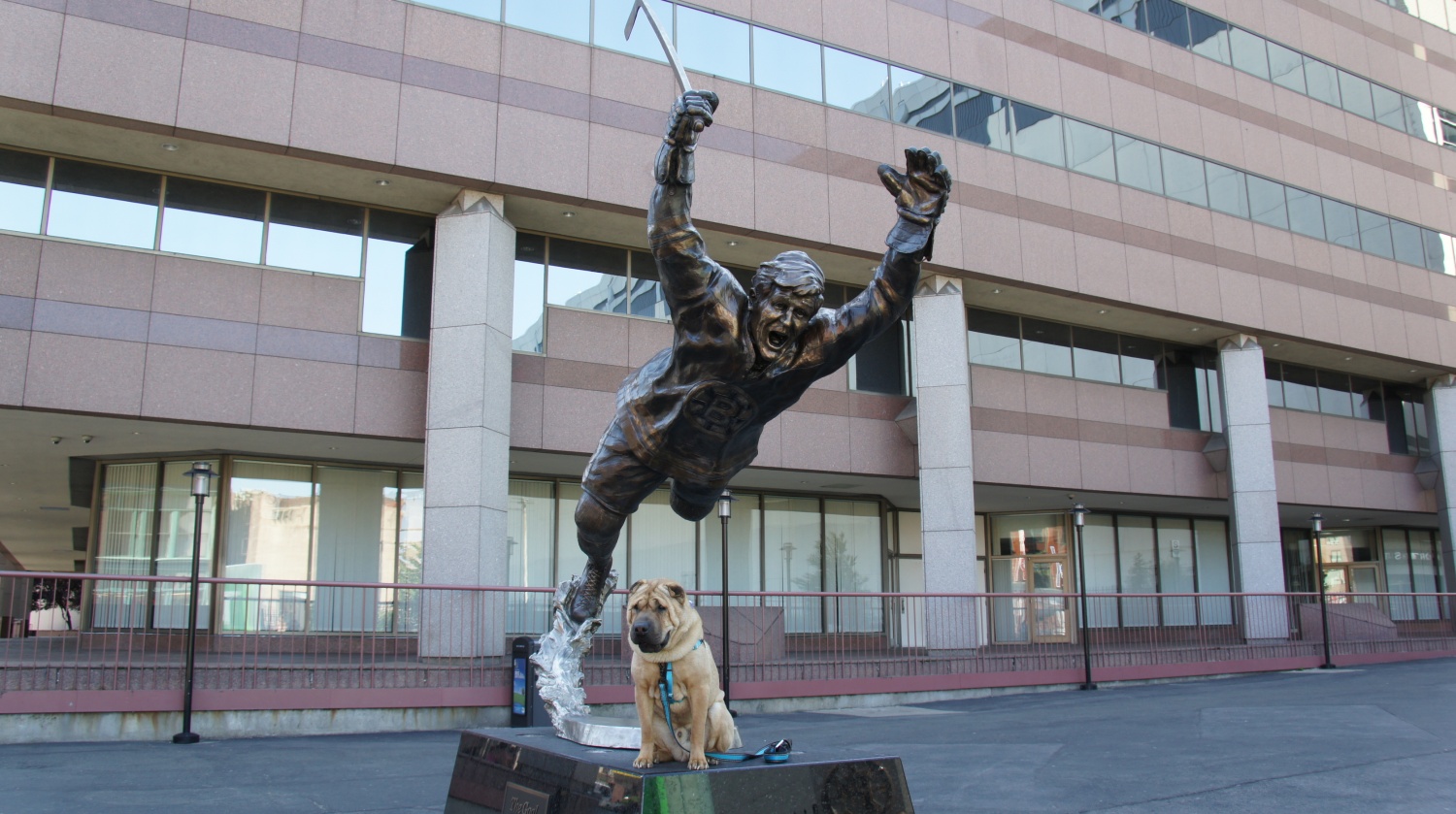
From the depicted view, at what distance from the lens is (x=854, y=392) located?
2167 cm

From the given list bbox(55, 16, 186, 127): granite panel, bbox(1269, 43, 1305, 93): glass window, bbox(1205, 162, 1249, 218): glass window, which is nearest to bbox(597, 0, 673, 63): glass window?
bbox(55, 16, 186, 127): granite panel

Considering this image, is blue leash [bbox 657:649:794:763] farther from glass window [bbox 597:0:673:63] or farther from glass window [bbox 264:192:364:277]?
glass window [bbox 597:0:673:63]

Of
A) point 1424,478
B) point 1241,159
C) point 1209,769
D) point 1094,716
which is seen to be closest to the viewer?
point 1209,769

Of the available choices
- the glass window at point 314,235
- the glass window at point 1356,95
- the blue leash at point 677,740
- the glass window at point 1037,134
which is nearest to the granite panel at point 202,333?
the glass window at point 314,235

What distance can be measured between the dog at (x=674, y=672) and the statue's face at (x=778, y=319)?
3.57ft

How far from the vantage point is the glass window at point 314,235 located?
56.3 ft

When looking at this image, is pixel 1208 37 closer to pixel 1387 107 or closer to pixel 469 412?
pixel 1387 107

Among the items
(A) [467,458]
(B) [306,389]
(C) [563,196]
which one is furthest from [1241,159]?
(B) [306,389]

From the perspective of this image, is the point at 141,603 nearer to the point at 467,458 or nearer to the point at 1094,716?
the point at 467,458

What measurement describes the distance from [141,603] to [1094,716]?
40.3 ft

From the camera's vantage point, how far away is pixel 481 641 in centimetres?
1486

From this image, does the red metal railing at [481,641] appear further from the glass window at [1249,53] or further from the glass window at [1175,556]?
the glass window at [1249,53]

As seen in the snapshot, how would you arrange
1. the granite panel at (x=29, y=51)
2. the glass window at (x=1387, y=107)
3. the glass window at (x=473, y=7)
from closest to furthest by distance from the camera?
1. the granite panel at (x=29, y=51)
2. the glass window at (x=473, y=7)
3. the glass window at (x=1387, y=107)

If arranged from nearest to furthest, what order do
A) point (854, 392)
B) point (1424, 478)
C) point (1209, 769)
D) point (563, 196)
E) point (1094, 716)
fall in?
point (1209, 769) → point (1094, 716) → point (563, 196) → point (854, 392) → point (1424, 478)
